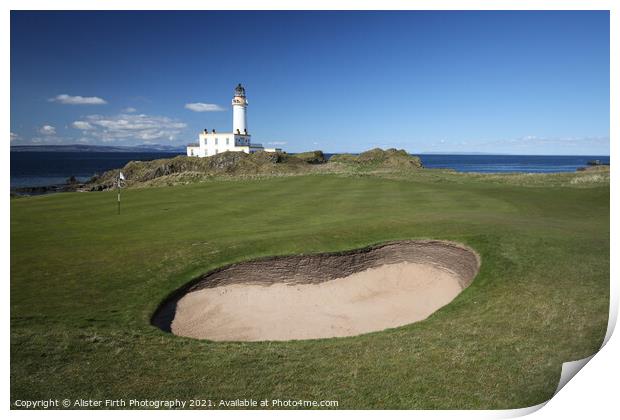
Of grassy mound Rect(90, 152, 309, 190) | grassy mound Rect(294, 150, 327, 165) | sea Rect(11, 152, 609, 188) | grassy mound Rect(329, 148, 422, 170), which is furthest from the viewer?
grassy mound Rect(294, 150, 327, 165)

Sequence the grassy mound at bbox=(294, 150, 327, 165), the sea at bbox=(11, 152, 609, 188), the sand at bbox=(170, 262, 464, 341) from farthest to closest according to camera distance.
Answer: the grassy mound at bbox=(294, 150, 327, 165)
the sea at bbox=(11, 152, 609, 188)
the sand at bbox=(170, 262, 464, 341)

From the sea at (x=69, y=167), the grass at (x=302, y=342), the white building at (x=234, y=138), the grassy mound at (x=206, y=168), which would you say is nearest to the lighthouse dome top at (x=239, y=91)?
the white building at (x=234, y=138)

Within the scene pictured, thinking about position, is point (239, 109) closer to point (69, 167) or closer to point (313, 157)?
point (313, 157)

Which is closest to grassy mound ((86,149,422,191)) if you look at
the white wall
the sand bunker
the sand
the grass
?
the white wall

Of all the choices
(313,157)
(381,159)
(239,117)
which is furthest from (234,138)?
(381,159)

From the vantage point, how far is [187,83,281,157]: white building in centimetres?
6366

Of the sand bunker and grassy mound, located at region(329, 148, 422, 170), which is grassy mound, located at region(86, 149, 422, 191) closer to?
grassy mound, located at region(329, 148, 422, 170)

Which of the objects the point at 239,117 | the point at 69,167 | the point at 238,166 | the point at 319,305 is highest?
the point at 239,117

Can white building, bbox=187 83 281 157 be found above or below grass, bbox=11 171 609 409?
above

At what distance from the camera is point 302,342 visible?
7422mm

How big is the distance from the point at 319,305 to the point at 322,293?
0.55m

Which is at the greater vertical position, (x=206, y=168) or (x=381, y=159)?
(x=381, y=159)

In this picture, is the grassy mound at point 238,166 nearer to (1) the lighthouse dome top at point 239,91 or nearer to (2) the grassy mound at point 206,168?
(2) the grassy mound at point 206,168
